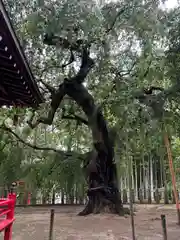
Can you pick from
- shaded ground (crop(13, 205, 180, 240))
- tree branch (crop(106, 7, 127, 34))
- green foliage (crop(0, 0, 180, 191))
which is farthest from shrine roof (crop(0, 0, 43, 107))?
tree branch (crop(106, 7, 127, 34))

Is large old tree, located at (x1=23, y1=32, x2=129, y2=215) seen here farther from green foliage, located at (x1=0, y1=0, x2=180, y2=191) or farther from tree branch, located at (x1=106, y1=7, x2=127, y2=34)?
tree branch, located at (x1=106, y1=7, x2=127, y2=34)

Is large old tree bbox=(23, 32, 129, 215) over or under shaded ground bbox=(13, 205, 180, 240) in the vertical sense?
over

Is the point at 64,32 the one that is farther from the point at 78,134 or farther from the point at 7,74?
the point at 78,134

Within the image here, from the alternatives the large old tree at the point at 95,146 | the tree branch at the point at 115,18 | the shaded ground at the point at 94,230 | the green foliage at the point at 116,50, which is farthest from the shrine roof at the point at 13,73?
the large old tree at the point at 95,146

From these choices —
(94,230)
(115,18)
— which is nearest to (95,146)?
(94,230)

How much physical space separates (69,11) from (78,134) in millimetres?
6960

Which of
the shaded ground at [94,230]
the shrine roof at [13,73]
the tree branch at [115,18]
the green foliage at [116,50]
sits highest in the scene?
the tree branch at [115,18]

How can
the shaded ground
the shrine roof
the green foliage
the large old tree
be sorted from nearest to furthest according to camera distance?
the shrine roof
the shaded ground
the green foliage
the large old tree

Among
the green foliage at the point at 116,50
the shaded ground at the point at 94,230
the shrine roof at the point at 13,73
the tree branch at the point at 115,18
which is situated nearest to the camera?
the shrine roof at the point at 13,73

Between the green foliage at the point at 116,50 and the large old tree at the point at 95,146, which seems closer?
the green foliage at the point at 116,50

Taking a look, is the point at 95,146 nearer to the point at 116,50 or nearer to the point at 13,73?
the point at 116,50

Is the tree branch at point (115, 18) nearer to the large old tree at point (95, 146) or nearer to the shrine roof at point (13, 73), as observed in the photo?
the large old tree at point (95, 146)

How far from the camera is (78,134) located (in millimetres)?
11844

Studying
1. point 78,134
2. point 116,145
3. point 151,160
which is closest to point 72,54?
point 116,145
